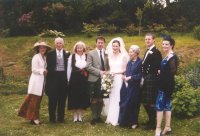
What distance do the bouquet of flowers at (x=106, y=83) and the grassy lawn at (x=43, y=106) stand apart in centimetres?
82

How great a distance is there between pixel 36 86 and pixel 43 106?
3101 mm

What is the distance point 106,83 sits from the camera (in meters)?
10.7

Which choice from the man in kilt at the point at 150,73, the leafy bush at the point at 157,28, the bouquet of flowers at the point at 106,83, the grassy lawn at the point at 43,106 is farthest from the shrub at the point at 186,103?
the leafy bush at the point at 157,28

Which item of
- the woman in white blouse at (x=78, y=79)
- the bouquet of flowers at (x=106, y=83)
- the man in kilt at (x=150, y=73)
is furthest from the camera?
the woman in white blouse at (x=78, y=79)

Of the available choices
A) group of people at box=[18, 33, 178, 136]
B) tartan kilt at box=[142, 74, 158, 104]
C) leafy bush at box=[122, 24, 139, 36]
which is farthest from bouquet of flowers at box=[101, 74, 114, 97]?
leafy bush at box=[122, 24, 139, 36]

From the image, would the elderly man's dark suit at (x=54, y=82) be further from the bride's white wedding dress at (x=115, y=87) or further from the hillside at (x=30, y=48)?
the hillside at (x=30, y=48)

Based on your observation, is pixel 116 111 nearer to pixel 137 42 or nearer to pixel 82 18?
pixel 137 42

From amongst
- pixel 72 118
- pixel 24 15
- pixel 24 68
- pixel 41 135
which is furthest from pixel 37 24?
pixel 41 135

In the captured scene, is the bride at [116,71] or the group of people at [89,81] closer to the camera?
the group of people at [89,81]

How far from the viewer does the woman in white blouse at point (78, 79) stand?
35.8 ft

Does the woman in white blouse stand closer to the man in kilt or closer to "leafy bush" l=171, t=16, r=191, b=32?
the man in kilt

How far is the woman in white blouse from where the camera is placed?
10.9 m

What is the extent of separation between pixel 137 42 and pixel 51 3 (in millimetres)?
7062

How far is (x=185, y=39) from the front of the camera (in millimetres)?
21562
